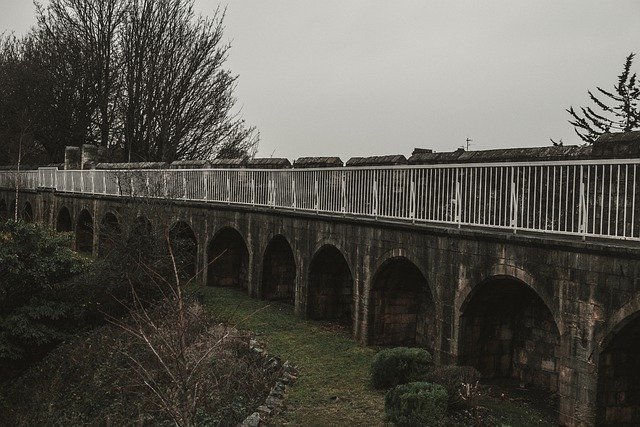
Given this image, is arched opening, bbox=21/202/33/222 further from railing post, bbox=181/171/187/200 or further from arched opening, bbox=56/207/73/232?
railing post, bbox=181/171/187/200

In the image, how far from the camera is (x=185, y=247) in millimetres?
18219

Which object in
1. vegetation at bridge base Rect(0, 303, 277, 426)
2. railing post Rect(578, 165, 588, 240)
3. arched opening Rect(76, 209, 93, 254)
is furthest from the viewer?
arched opening Rect(76, 209, 93, 254)

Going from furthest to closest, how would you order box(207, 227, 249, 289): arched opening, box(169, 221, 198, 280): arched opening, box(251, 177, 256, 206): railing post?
box(207, 227, 249, 289): arched opening < box(169, 221, 198, 280): arched opening < box(251, 177, 256, 206): railing post

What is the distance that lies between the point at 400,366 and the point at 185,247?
34.0 feet

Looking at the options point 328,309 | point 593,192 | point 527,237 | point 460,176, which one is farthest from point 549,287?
point 328,309

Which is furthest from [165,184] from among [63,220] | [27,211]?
[27,211]

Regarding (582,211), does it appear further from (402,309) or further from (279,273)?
(279,273)

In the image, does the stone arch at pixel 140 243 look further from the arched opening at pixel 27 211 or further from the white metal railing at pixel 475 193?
the arched opening at pixel 27 211

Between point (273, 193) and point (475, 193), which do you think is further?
point (273, 193)

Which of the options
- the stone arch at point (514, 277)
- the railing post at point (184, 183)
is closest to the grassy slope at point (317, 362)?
the stone arch at point (514, 277)

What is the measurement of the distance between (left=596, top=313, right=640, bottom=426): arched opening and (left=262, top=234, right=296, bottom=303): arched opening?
9714 millimetres

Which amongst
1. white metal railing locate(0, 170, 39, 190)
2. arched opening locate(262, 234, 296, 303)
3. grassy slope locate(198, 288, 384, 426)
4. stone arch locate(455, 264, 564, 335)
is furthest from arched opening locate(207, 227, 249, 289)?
white metal railing locate(0, 170, 39, 190)

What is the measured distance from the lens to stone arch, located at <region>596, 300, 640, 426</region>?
7.31 metres

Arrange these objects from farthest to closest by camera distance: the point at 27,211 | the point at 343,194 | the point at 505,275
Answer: the point at 27,211 → the point at 343,194 → the point at 505,275
